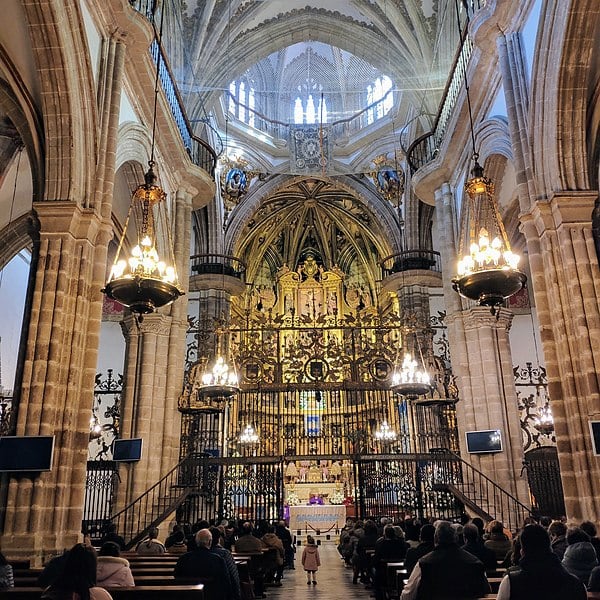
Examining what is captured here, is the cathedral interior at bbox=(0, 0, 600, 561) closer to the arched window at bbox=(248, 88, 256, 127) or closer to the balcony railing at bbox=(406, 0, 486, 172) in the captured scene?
the balcony railing at bbox=(406, 0, 486, 172)

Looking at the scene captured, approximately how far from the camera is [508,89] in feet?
31.1

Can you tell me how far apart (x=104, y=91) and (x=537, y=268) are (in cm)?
681

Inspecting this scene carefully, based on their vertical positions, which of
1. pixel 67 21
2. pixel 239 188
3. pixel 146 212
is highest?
pixel 239 188

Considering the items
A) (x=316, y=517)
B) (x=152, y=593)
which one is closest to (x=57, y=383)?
(x=152, y=593)

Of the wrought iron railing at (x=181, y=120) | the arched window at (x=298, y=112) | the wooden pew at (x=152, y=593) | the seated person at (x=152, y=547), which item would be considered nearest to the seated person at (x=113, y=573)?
the wooden pew at (x=152, y=593)

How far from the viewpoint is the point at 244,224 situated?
866 inches

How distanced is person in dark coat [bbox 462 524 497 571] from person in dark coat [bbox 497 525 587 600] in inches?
102

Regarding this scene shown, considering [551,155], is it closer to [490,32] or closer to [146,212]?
[490,32]

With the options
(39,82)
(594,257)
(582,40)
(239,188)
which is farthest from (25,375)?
(239,188)

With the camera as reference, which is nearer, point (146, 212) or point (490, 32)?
point (146, 212)

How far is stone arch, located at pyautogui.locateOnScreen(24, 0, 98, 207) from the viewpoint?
8.18 metres

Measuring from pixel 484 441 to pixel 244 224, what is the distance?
1297 centimetres

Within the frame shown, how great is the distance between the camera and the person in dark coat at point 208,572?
4953 millimetres

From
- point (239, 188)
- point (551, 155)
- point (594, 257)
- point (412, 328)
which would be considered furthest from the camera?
point (239, 188)
